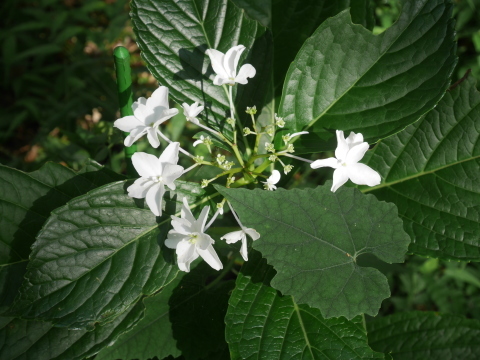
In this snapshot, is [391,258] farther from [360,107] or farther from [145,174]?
[145,174]

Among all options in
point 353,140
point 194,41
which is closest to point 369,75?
point 353,140

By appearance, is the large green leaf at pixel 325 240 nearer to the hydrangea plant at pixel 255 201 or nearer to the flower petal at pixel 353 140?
the hydrangea plant at pixel 255 201

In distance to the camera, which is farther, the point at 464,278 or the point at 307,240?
the point at 464,278

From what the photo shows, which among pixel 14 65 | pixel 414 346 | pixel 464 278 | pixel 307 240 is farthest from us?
pixel 14 65

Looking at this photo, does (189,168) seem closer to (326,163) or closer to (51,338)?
(326,163)

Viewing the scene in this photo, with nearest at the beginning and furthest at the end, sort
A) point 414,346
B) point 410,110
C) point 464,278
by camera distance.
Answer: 1. point 410,110
2. point 414,346
3. point 464,278

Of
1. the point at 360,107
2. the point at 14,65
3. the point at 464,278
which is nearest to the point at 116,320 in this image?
the point at 360,107
